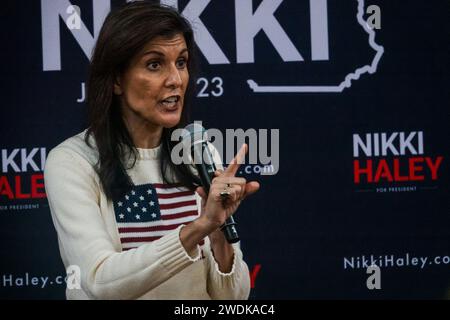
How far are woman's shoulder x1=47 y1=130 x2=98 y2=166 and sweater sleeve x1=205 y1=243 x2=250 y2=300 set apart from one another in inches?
16.6

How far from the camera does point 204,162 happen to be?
6.18 ft

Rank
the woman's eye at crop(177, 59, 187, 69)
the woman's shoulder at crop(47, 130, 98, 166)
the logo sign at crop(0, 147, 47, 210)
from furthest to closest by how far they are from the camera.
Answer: the logo sign at crop(0, 147, 47, 210), the woman's eye at crop(177, 59, 187, 69), the woman's shoulder at crop(47, 130, 98, 166)

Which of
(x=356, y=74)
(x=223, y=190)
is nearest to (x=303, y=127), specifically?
(x=356, y=74)

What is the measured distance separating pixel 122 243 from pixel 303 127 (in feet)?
5.17

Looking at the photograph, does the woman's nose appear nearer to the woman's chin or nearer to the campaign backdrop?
the woman's chin

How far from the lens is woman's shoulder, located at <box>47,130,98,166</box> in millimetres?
2113

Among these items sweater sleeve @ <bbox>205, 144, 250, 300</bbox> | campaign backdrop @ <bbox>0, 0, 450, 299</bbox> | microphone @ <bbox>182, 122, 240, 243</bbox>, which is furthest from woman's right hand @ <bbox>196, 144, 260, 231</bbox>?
campaign backdrop @ <bbox>0, 0, 450, 299</bbox>

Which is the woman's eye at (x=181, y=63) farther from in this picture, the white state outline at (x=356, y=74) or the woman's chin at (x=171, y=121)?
the white state outline at (x=356, y=74)

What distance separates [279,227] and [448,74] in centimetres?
104

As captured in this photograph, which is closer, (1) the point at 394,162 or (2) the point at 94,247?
(2) the point at 94,247

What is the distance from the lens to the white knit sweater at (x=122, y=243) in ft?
6.18

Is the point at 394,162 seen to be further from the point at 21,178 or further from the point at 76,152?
the point at 76,152

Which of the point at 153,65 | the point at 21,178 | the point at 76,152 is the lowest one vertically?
the point at 21,178

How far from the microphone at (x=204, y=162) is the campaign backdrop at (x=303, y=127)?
1519mm
